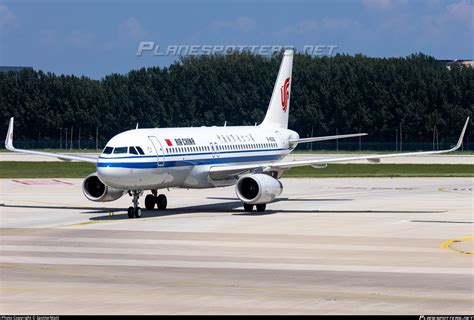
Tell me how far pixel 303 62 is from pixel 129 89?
1244 inches

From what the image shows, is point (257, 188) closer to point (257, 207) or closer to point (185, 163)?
point (257, 207)

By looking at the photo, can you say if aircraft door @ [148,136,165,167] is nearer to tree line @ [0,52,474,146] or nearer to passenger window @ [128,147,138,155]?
passenger window @ [128,147,138,155]

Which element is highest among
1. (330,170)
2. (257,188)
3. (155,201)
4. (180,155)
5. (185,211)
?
(330,170)

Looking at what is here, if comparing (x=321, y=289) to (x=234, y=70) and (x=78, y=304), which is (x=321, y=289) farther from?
(x=234, y=70)

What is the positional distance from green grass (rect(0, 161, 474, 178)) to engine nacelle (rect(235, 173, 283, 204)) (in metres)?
34.9

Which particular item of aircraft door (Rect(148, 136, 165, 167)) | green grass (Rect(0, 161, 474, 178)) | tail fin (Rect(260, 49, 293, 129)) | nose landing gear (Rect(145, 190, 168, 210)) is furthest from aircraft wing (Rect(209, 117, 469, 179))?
green grass (Rect(0, 161, 474, 178))

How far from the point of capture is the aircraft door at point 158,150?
4838cm

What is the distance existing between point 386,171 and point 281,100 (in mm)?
31717

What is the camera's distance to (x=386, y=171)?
9238 centimetres

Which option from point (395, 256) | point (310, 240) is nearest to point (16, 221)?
point (310, 240)

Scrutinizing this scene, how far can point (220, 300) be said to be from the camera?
24969 mm

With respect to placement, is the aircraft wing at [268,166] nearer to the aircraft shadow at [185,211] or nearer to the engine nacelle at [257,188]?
the engine nacelle at [257,188]

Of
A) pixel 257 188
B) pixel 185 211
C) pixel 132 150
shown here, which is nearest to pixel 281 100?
pixel 185 211

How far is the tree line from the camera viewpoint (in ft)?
539
